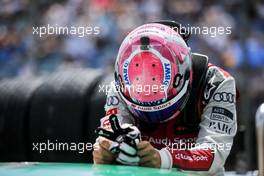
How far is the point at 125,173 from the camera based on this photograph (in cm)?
248

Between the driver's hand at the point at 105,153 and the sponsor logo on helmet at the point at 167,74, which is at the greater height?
the sponsor logo on helmet at the point at 167,74

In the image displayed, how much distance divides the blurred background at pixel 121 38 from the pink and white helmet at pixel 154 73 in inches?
98.7

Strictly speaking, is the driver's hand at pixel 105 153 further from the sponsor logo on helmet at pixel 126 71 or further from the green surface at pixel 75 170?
the sponsor logo on helmet at pixel 126 71

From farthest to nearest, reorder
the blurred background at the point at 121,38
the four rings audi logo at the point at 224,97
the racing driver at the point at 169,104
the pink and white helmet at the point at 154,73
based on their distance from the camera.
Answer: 1. the blurred background at the point at 121,38
2. the four rings audi logo at the point at 224,97
3. the pink and white helmet at the point at 154,73
4. the racing driver at the point at 169,104

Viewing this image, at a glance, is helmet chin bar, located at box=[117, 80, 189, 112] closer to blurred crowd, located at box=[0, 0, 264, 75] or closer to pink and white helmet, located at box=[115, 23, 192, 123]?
pink and white helmet, located at box=[115, 23, 192, 123]

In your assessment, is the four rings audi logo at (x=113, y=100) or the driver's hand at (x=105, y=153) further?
the four rings audi logo at (x=113, y=100)

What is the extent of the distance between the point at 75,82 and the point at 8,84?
73 cm

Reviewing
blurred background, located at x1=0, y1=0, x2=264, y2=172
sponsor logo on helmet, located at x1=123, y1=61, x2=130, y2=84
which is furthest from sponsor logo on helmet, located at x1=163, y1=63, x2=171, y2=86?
blurred background, located at x1=0, y1=0, x2=264, y2=172

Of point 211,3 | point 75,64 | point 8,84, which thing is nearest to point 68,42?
point 75,64

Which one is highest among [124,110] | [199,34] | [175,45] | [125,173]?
[199,34]

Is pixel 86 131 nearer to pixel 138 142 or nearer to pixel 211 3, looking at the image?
pixel 211 3

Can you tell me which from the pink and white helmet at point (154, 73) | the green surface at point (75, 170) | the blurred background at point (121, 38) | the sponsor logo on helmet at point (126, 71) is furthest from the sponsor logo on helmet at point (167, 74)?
the blurred background at point (121, 38)

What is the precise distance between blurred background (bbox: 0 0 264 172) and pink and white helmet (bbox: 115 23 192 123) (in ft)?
8.22

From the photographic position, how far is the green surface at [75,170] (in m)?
2.46
